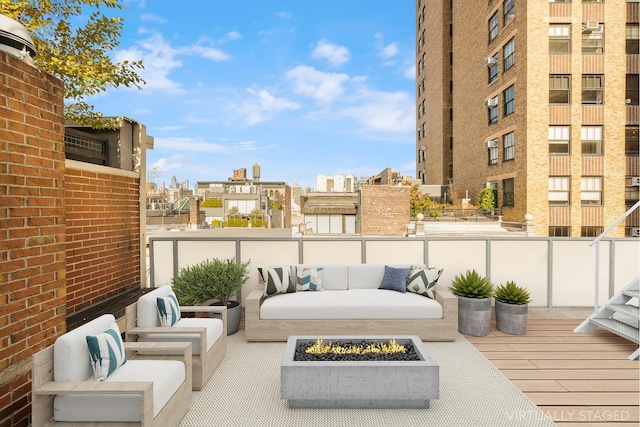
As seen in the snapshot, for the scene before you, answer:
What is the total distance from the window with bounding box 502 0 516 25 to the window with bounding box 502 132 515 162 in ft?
20.8

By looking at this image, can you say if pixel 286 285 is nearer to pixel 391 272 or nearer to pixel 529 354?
pixel 391 272

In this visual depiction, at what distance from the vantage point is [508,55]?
62.3 feet

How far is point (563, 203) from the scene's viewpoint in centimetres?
1758

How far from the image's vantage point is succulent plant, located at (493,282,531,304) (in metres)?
5.65

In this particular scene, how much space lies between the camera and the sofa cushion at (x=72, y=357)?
2760 millimetres

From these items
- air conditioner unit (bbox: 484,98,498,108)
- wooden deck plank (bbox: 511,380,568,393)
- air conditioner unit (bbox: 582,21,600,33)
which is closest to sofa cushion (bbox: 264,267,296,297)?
wooden deck plank (bbox: 511,380,568,393)

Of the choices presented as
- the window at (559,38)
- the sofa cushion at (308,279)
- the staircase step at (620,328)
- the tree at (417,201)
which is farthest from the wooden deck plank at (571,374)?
the window at (559,38)

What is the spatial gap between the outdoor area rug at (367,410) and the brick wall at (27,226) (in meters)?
1.60

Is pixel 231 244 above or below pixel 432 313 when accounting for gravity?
above

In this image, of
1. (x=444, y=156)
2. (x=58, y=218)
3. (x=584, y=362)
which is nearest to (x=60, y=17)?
(x=58, y=218)

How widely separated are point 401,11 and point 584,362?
153ft

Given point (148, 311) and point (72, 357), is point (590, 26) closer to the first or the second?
point (148, 311)

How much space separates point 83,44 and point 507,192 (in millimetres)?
20250

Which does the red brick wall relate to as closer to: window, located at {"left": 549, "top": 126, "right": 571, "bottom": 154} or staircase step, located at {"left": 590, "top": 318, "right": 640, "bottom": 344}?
staircase step, located at {"left": 590, "top": 318, "right": 640, "bottom": 344}
